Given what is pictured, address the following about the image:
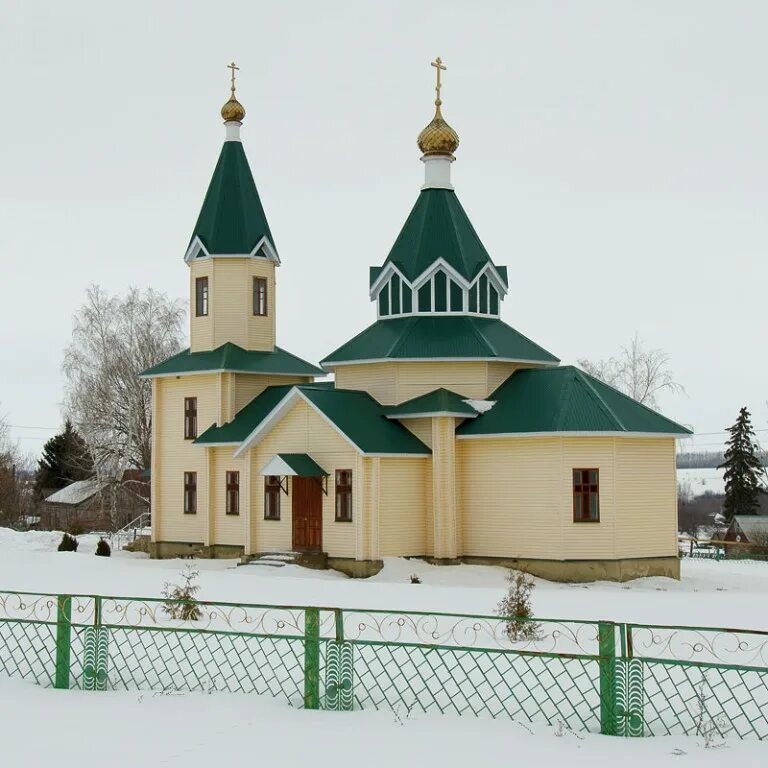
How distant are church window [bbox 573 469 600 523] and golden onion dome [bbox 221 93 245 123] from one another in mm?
12839

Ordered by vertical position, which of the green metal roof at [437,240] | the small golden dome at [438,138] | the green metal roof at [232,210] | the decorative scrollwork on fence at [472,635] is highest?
the small golden dome at [438,138]

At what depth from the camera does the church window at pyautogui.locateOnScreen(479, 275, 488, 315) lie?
2414cm

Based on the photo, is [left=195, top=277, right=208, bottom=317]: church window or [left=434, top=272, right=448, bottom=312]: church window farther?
[left=195, top=277, right=208, bottom=317]: church window

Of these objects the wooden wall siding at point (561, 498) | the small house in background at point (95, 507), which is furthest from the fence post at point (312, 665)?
the small house in background at point (95, 507)

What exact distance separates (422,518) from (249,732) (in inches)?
573

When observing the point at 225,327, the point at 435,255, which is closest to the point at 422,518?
the point at 435,255

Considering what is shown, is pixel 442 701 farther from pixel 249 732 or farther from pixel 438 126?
pixel 438 126

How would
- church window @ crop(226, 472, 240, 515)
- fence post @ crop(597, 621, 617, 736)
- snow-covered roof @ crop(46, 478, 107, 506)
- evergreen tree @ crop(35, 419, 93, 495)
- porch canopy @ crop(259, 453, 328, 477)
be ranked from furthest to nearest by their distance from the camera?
evergreen tree @ crop(35, 419, 93, 495) < snow-covered roof @ crop(46, 478, 107, 506) < church window @ crop(226, 472, 240, 515) < porch canopy @ crop(259, 453, 328, 477) < fence post @ crop(597, 621, 617, 736)

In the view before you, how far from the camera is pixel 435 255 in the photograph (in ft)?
78.7

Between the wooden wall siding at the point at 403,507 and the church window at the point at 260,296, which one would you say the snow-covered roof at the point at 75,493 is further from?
the wooden wall siding at the point at 403,507

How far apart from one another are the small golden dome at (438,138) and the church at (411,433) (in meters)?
0.05

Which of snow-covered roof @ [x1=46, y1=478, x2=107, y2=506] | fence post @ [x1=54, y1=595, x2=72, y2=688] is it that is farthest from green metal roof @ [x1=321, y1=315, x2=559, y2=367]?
snow-covered roof @ [x1=46, y1=478, x2=107, y2=506]

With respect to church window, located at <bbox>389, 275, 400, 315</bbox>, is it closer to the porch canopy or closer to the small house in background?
the porch canopy

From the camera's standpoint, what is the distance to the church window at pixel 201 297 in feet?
88.0
